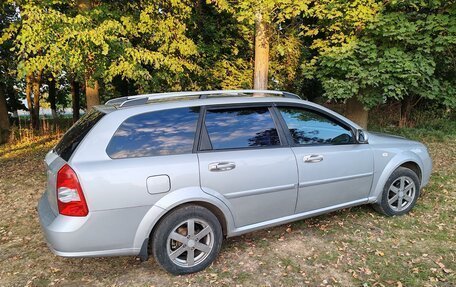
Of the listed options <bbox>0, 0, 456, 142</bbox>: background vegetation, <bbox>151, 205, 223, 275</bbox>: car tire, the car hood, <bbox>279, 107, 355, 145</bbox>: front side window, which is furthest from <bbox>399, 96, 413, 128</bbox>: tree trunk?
<bbox>151, 205, 223, 275</bbox>: car tire

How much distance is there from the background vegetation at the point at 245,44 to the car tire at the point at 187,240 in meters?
4.11

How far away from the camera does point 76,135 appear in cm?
334

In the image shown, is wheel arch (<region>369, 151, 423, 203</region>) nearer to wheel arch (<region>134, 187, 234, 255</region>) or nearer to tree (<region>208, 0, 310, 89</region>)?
wheel arch (<region>134, 187, 234, 255</region>)

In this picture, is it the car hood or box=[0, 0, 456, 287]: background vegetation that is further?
the car hood

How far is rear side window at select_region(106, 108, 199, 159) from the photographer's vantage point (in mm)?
3148

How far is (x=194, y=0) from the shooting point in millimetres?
9242

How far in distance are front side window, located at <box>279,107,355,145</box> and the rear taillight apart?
220 cm

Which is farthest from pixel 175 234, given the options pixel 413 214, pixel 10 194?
pixel 10 194

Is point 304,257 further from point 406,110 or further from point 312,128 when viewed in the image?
point 406,110

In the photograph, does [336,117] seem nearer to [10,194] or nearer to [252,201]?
[252,201]

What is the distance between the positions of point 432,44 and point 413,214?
4618mm

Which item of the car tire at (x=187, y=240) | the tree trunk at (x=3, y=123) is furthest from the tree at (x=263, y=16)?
the tree trunk at (x=3, y=123)

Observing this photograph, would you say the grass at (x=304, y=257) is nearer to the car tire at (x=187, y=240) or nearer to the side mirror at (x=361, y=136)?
the car tire at (x=187, y=240)

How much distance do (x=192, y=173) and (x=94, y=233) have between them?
961 millimetres
